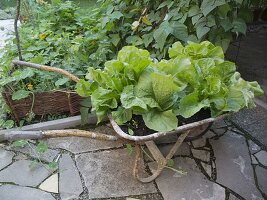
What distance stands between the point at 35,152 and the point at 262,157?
1.68m

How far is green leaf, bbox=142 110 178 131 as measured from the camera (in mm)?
1306

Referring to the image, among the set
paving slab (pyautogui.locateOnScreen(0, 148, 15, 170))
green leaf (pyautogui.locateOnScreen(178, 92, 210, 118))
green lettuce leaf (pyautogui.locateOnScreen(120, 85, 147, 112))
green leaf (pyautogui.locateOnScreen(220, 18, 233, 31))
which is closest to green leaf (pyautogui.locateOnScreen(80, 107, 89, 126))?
paving slab (pyautogui.locateOnScreen(0, 148, 15, 170))

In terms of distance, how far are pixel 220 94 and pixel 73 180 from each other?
1.10 m

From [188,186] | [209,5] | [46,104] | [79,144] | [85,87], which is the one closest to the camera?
[85,87]

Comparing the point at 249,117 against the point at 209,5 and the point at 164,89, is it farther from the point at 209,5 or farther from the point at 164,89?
the point at 164,89

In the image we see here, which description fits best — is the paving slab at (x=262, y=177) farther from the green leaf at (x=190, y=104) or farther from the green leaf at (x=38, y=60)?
the green leaf at (x=38, y=60)

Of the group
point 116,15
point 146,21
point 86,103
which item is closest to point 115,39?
point 116,15

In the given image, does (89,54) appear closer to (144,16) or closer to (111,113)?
(144,16)

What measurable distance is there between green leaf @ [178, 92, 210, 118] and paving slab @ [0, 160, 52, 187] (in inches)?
41.4

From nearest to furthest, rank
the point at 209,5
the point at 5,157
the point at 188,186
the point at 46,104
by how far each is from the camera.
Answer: the point at 188,186 → the point at 209,5 → the point at 5,157 → the point at 46,104

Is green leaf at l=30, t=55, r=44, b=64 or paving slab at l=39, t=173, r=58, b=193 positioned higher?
green leaf at l=30, t=55, r=44, b=64

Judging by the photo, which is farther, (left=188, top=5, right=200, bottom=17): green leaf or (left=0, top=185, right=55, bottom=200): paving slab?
(left=188, top=5, right=200, bottom=17): green leaf

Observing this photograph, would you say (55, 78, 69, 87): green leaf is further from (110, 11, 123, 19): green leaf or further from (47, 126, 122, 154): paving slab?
(110, 11, 123, 19): green leaf

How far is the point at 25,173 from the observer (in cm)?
185
